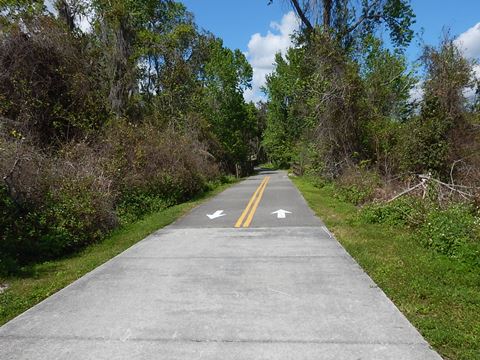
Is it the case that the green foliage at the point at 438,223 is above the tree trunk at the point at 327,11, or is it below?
below

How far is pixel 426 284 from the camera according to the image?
5.97 metres

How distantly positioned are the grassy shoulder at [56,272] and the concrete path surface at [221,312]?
0.27 m

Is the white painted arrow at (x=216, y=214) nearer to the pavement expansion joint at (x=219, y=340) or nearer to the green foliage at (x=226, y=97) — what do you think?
the pavement expansion joint at (x=219, y=340)

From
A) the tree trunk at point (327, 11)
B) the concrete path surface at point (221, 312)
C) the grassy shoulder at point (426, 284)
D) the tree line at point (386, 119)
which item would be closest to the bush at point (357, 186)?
the tree line at point (386, 119)

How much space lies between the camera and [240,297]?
Result: 18.3 feet

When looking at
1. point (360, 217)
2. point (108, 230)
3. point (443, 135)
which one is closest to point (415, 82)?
point (443, 135)

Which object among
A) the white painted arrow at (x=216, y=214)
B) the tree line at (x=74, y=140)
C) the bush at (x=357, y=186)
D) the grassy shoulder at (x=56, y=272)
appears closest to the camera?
the grassy shoulder at (x=56, y=272)

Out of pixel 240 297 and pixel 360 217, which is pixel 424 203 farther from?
pixel 240 297

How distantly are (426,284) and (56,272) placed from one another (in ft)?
19.7

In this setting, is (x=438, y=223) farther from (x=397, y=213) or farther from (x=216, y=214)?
(x=216, y=214)

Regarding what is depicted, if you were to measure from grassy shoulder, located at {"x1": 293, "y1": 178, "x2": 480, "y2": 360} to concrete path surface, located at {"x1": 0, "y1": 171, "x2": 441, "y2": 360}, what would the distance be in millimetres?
211

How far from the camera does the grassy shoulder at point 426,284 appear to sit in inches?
170

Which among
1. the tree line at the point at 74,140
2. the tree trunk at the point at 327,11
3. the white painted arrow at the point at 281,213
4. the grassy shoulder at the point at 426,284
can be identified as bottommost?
the grassy shoulder at the point at 426,284

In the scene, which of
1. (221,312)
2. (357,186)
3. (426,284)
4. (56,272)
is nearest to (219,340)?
(221,312)
